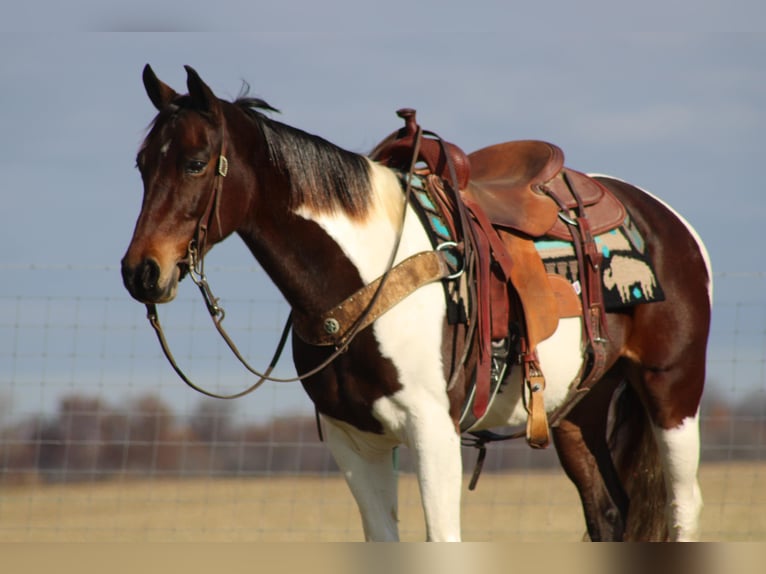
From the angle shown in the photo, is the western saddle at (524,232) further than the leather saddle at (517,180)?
No

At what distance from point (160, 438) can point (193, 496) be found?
46cm

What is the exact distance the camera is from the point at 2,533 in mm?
5801

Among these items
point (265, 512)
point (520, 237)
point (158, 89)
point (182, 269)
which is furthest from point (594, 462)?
point (265, 512)

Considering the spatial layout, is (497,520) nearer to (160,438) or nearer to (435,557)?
(160,438)

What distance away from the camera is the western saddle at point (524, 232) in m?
3.03

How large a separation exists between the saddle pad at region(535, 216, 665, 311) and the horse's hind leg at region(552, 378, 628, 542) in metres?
0.53

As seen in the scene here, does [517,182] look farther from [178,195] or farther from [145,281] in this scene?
[145,281]

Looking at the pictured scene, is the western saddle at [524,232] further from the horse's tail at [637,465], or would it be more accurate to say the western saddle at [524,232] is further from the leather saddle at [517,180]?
the horse's tail at [637,465]

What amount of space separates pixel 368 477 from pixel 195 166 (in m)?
1.15

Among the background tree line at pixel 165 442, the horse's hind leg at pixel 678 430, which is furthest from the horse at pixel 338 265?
the background tree line at pixel 165 442

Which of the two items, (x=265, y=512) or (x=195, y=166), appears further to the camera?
(x=265, y=512)

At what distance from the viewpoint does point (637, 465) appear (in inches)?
153

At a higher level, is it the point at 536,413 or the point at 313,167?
the point at 313,167

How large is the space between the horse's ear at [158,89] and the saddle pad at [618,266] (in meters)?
1.35
